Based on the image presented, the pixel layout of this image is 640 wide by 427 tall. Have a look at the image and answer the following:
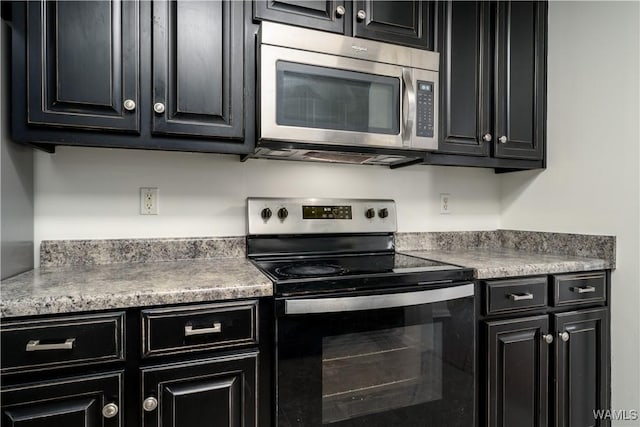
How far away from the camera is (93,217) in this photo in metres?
1.49

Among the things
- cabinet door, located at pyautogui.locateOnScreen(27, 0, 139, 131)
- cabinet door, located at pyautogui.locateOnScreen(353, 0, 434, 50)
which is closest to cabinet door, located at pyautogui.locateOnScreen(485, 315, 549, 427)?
cabinet door, located at pyautogui.locateOnScreen(353, 0, 434, 50)

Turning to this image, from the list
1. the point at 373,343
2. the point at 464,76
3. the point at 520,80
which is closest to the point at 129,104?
the point at 373,343

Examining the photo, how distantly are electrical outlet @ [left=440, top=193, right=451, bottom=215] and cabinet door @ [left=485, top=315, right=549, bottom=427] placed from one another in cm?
78

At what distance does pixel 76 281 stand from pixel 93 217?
1.42 ft

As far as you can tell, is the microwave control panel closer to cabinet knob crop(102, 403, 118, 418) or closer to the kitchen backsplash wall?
A: the kitchen backsplash wall

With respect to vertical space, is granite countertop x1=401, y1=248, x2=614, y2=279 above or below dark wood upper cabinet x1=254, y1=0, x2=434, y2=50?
below

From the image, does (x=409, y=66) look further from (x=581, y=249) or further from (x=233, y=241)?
(x=581, y=249)

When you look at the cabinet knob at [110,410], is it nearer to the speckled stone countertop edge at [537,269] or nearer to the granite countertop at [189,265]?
the granite countertop at [189,265]

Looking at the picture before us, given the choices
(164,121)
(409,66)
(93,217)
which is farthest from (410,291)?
(93,217)

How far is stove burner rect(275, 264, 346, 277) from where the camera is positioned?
1293mm

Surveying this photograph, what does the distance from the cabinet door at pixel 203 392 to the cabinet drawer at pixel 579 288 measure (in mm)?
1351

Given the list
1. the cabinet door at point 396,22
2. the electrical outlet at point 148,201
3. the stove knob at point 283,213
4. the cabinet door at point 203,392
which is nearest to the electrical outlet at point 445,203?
the cabinet door at point 396,22

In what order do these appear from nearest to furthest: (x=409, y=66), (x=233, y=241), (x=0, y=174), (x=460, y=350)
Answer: (x=0, y=174) < (x=460, y=350) < (x=409, y=66) < (x=233, y=241)

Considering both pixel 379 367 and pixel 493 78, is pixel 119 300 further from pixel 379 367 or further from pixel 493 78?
pixel 493 78
